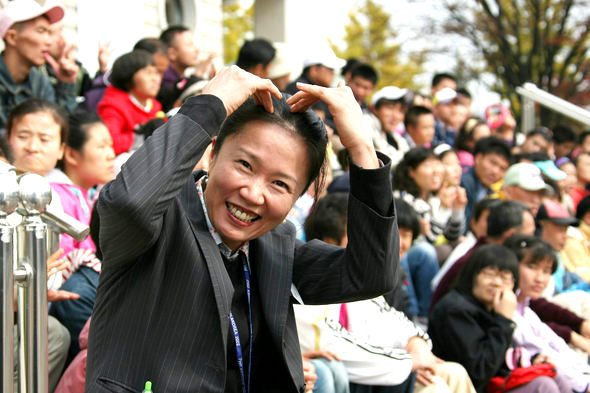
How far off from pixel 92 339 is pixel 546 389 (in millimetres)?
3094

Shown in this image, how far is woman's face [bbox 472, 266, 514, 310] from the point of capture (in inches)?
179

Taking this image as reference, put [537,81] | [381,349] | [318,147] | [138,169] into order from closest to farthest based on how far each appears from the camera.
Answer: [138,169], [318,147], [381,349], [537,81]

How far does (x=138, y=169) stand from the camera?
1.84 meters

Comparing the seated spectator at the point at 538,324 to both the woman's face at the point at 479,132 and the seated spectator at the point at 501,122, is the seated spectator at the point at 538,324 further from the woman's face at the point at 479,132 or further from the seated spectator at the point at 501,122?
the seated spectator at the point at 501,122

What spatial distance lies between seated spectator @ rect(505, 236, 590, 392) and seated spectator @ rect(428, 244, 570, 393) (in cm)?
10

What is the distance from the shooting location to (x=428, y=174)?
6621mm

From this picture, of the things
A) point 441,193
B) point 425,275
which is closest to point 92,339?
point 425,275

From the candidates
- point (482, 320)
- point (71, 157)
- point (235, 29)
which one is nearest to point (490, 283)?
point (482, 320)

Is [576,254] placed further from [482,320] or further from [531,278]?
[482,320]

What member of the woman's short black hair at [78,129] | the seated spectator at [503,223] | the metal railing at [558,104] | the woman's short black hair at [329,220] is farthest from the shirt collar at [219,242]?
the metal railing at [558,104]

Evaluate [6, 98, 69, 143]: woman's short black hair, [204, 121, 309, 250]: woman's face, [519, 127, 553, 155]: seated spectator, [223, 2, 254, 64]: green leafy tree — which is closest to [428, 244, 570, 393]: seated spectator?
[6, 98, 69, 143]: woman's short black hair

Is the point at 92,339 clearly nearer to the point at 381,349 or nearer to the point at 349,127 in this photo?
the point at 349,127

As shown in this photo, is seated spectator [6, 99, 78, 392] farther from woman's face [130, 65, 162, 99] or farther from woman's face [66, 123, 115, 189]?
woman's face [130, 65, 162, 99]

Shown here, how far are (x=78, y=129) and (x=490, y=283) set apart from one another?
8.48 feet
